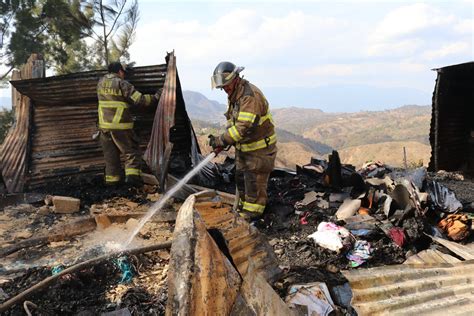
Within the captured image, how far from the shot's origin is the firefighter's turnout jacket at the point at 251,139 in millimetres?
4277

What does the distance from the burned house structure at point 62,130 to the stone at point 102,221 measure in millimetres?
1460

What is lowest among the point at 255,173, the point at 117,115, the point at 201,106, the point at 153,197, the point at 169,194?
the point at 153,197

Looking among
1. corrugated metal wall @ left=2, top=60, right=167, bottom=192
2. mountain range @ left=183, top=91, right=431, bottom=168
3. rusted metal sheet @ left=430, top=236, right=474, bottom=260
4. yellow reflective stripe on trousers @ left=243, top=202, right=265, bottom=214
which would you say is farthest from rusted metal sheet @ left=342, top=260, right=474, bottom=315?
mountain range @ left=183, top=91, right=431, bottom=168

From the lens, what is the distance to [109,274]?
331 cm

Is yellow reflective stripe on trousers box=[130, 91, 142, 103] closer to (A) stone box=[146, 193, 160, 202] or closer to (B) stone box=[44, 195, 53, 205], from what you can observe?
(A) stone box=[146, 193, 160, 202]

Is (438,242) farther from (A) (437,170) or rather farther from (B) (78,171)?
(B) (78,171)

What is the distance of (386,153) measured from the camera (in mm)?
23109

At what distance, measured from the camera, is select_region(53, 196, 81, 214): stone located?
5168mm

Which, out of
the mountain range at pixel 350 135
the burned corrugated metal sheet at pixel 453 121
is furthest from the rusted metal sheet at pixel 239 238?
the mountain range at pixel 350 135

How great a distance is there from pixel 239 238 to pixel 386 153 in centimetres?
2222

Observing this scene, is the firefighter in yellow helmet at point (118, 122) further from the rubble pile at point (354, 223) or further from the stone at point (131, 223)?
the rubble pile at point (354, 223)

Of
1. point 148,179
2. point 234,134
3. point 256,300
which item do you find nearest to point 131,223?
point 148,179

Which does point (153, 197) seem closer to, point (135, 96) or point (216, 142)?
point (135, 96)

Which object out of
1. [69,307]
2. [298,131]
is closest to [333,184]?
[69,307]
